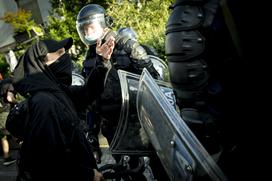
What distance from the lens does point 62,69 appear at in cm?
282

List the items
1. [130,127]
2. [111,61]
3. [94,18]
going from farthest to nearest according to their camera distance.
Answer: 1. [94,18]
2. [111,61]
3. [130,127]

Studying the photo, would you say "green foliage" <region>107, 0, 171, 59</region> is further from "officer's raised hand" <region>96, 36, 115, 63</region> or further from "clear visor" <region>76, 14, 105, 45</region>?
"officer's raised hand" <region>96, 36, 115, 63</region>

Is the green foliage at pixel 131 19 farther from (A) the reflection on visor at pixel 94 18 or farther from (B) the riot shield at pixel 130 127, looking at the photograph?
(B) the riot shield at pixel 130 127

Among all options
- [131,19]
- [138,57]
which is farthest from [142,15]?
[138,57]

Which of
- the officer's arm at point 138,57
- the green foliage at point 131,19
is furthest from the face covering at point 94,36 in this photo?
the green foliage at point 131,19

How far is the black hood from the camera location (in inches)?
98.5

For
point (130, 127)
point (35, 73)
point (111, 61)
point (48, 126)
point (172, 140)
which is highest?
point (35, 73)

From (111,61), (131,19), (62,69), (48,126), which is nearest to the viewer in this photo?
(48,126)

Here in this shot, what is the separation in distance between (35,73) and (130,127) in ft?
2.83

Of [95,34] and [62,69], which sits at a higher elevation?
[62,69]

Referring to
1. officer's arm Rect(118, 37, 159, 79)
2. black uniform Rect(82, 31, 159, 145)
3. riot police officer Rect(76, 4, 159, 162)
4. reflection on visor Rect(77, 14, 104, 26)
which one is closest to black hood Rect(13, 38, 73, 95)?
riot police officer Rect(76, 4, 159, 162)

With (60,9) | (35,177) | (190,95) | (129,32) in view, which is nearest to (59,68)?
(35,177)

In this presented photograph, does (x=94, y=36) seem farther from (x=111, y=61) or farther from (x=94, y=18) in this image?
(x=111, y=61)

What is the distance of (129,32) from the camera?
4.47 meters
